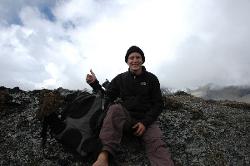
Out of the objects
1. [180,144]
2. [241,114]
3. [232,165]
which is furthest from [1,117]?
[241,114]

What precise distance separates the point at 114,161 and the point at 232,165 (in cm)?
314

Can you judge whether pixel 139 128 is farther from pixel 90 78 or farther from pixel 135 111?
pixel 90 78

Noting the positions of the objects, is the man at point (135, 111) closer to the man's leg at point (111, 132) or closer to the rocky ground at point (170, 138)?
the man's leg at point (111, 132)

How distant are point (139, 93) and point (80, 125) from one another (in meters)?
1.87

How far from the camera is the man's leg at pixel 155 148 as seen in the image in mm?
8570

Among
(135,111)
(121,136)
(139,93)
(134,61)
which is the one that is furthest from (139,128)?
(134,61)

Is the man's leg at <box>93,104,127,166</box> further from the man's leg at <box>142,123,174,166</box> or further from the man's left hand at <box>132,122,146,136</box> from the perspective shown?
the man's leg at <box>142,123,174,166</box>

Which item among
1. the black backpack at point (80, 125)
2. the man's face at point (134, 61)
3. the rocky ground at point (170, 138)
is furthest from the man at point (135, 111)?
the rocky ground at point (170, 138)

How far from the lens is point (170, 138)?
10.5 metres

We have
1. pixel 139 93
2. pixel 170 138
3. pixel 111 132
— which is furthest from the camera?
pixel 170 138

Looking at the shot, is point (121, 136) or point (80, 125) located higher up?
point (80, 125)

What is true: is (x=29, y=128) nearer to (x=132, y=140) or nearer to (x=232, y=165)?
(x=132, y=140)

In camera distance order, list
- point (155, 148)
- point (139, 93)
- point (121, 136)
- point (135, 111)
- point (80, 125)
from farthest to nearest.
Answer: point (139, 93)
point (135, 111)
point (155, 148)
point (80, 125)
point (121, 136)

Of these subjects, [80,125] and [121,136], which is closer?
[121,136]
